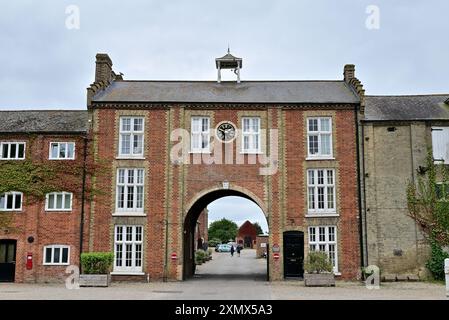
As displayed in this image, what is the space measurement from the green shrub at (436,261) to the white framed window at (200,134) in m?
14.1

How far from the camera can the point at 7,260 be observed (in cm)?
2875

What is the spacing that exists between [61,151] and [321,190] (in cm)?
1556

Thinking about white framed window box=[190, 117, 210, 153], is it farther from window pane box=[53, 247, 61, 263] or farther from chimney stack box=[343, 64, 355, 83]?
chimney stack box=[343, 64, 355, 83]

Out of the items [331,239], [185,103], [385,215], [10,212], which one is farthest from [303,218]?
[10,212]

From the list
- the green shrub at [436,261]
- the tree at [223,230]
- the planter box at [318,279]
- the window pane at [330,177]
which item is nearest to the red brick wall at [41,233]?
the planter box at [318,279]

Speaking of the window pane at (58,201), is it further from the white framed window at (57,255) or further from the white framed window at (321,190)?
the white framed window at (321,190)

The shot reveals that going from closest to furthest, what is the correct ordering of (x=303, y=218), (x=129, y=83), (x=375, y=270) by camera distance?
(x=375, y=270) < (x=303, y=218) < (x=129, y=83)

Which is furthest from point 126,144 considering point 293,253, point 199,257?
point 199,257

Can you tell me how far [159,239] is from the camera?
28.7 m

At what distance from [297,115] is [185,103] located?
6.75 meters

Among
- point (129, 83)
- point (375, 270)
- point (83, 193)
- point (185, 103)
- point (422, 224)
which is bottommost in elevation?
point (375, 270)

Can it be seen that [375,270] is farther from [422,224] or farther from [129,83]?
[129,83]

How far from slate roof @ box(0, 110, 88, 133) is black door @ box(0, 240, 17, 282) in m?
6.62

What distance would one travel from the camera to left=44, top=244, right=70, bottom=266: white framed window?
28.4 m
